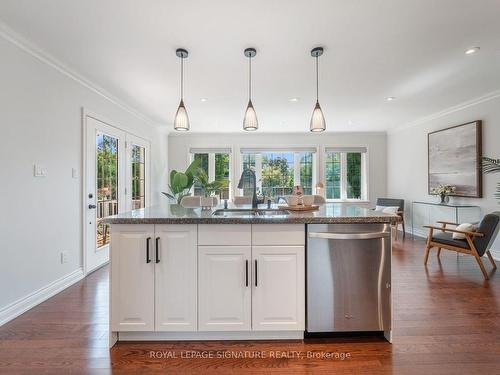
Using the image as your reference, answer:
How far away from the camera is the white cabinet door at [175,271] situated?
1.88 m

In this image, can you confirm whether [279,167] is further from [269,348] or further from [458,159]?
[269,348]

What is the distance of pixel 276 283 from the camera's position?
6.23 feet

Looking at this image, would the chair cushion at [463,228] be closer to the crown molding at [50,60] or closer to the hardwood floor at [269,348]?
the hardwood floor at [269,348]

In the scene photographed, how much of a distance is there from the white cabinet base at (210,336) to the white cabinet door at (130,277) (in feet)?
0.37

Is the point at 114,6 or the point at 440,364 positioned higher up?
the point at 114,6

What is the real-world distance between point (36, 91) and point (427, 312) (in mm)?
4224

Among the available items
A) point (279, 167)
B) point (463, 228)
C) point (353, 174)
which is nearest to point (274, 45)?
point (463, 228)

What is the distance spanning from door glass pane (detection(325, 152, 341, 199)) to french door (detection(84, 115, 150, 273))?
444cm

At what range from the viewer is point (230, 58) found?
2746 millimetres

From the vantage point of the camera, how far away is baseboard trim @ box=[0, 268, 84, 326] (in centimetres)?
Result: 221

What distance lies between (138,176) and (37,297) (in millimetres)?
2729

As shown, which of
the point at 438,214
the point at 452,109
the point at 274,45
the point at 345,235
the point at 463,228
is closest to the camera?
the point at 345,235

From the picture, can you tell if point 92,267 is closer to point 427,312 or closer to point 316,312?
point 316,312

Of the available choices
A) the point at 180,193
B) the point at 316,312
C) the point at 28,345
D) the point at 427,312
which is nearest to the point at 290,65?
the point at 316,312
